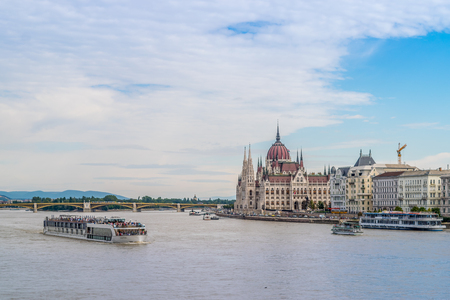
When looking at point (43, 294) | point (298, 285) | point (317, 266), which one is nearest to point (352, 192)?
point (317, 266)

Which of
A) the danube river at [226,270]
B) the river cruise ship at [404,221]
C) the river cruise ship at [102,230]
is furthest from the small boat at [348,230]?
the river cruise ship at [102,230]

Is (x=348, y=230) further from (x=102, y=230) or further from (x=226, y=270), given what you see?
(x=226, y=270)

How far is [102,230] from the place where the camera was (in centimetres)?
8438

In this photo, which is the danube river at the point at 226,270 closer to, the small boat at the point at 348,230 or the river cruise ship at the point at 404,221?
the small boat at the point at 348,230

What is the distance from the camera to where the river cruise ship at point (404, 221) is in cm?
11238

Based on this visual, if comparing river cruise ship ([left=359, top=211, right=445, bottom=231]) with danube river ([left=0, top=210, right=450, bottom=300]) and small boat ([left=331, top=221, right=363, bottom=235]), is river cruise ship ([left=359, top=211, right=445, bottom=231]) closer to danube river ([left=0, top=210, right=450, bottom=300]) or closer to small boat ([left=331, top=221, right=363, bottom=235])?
small boat ([left=331, top=221, right=363, bottom=235])

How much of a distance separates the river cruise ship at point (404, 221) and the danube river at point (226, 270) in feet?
88.4

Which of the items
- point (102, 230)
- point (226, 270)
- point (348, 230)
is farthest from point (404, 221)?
point (226, 270)

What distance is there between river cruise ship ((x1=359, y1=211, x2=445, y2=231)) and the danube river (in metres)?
26.9

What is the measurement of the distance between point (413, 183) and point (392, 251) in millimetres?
76382

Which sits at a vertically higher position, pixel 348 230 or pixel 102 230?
pixel 102 230

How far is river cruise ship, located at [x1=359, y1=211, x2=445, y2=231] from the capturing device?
11238cm

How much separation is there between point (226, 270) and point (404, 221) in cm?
6888

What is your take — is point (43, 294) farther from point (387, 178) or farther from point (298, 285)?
point (387, 178)
